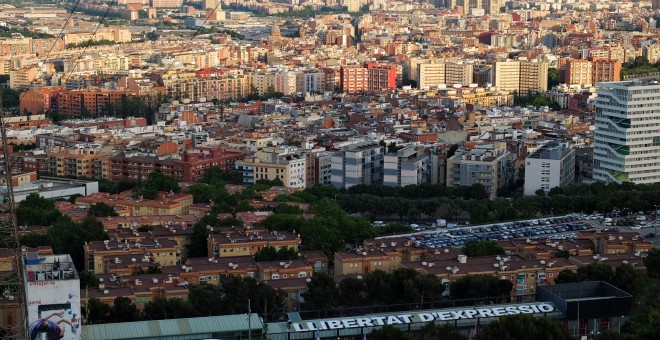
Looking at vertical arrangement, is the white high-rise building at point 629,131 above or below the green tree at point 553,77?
above

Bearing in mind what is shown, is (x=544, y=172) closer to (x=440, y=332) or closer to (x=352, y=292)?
(x=352, y=292)

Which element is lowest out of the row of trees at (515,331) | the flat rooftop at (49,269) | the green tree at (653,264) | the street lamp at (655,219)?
the street lamp at (655,219)

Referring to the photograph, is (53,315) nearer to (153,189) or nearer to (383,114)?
(153,189)

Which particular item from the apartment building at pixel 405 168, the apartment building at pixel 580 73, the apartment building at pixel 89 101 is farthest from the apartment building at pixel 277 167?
the apartment building at pixel 580 73

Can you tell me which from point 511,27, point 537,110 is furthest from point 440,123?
point 511,27

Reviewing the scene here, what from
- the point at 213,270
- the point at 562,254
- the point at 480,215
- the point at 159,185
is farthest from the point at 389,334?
the point at 159,185

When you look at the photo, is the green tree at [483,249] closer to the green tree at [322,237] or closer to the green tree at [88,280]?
the green tree at [322,237]

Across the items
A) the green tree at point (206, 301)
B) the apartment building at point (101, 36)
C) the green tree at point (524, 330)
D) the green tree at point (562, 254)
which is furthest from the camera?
the apartment building at point (101, 36)

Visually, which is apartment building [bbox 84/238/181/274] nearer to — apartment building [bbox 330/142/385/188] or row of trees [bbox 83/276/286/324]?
row of trees [bbox 83/276/286/324]
